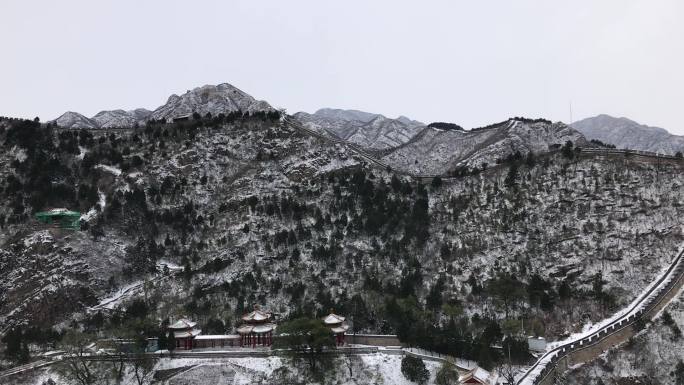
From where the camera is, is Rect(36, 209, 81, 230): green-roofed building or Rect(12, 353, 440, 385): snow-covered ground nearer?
Rect(12, 353, 440, 385): snow-covered ground

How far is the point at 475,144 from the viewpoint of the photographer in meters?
92.1

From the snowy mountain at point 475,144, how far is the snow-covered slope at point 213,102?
95.0 feet

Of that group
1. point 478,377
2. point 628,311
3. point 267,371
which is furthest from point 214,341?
point 628,311

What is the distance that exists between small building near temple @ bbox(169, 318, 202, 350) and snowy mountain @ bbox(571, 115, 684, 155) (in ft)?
351

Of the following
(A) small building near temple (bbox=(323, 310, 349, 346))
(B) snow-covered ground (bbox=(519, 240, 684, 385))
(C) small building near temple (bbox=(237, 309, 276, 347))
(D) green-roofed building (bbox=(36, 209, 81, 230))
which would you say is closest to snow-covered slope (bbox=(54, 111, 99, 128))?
(D) green-roofed building (bbox=(36, 209, 81, 230))

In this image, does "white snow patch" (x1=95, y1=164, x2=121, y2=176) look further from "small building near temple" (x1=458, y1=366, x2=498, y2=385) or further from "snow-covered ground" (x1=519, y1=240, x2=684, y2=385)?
"snow-covered ground" (x1=519, y1=240, x2=684, y2=385)

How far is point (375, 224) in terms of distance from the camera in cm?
6519

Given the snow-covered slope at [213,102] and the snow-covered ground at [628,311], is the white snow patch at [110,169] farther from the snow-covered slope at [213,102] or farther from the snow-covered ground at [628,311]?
the snow-covered ground at [628,311]

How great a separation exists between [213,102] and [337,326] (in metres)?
69.2

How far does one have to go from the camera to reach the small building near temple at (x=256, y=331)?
47562 millimetres

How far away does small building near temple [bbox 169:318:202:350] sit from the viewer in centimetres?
4719

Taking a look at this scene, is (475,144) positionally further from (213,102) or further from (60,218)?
(60,218)

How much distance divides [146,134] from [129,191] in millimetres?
12245

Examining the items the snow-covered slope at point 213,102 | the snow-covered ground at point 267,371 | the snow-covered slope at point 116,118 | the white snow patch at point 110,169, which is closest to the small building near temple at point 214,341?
the snow-covered ground at point 267,371
